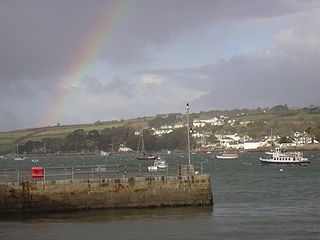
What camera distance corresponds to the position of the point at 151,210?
123 feet

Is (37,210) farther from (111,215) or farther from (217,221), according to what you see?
(217,221)

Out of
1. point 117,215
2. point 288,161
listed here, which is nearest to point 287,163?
point 288,161

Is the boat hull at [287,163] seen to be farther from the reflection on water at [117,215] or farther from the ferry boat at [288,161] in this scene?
the reflection on water at [117,215]

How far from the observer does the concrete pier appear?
3691cm

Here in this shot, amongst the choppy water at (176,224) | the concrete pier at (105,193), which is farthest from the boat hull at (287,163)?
the concrete pier at (105,193)

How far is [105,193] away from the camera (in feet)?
124

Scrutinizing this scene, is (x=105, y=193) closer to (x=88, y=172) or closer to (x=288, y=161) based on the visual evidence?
(x=88, y=172)


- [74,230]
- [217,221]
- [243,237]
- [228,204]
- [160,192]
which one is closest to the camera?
[243,237]

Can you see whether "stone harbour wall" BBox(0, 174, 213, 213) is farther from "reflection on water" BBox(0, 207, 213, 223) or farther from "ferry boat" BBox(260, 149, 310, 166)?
"ferry boat" BBox(260, 149, 310, 166)

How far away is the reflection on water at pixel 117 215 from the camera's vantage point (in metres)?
35.9

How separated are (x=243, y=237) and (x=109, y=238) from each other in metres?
7.41

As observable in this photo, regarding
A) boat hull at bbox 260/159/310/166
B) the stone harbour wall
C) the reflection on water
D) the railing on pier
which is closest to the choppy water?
the reflection on water

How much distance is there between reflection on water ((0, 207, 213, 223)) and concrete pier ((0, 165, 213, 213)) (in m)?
0.40

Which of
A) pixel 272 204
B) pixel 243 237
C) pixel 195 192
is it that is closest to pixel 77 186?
pixel 195 192
